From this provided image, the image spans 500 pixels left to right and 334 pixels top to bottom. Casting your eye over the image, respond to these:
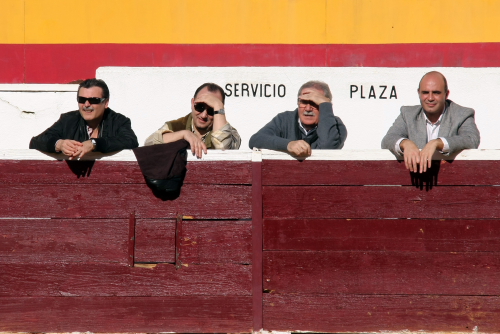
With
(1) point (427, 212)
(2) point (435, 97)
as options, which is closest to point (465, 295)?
(1) point (427, 212)

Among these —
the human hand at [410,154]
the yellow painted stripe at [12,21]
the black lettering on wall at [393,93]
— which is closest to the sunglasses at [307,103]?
the human hand at [410,154]

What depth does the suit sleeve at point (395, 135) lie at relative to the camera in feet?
13.2

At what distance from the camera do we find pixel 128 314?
4.04m

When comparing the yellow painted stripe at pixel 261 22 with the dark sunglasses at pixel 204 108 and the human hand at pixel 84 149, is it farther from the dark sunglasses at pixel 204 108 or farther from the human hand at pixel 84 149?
the human hand at pixel 84 149

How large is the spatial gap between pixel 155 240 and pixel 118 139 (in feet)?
2.00

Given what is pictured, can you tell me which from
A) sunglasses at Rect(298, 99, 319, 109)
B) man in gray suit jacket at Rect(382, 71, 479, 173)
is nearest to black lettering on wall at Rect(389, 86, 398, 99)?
man in gray suit jacket at Rect(382, 71, 479, 173)

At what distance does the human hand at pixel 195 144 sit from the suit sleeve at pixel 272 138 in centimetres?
34

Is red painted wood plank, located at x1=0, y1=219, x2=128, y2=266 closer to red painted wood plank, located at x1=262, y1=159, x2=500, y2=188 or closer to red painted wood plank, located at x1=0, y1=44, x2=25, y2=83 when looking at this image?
red painted wood plank, located at x1=262, y1=159, x2=500, y2=188

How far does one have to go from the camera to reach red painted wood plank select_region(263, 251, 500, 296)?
4012 mm

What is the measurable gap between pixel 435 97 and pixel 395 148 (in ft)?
1.44

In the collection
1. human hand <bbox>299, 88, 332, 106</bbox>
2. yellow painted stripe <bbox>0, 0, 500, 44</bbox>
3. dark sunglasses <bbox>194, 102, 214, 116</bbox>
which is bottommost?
dark sunglasses <bbox>194, 102, 214, 116</bbox>

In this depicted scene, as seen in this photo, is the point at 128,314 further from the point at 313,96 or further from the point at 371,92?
the point at 371,92

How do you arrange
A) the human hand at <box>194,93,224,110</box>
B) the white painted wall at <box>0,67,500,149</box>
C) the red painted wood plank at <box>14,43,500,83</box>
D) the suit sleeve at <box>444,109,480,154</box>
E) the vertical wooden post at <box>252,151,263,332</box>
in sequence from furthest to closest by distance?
the red painted wood plank at <box>14,43,500,83</box> → the white painted wall at <box>0,67,500,149</box> → the human hand at <box>194,93,224,110</box> → the vertical wooden post at <box>252,151,263,332</box> → the suit sleeve at <box>444,109,480,154</box>

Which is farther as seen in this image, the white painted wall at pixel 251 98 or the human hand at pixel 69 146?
the white painted wall at pixel 251 98
